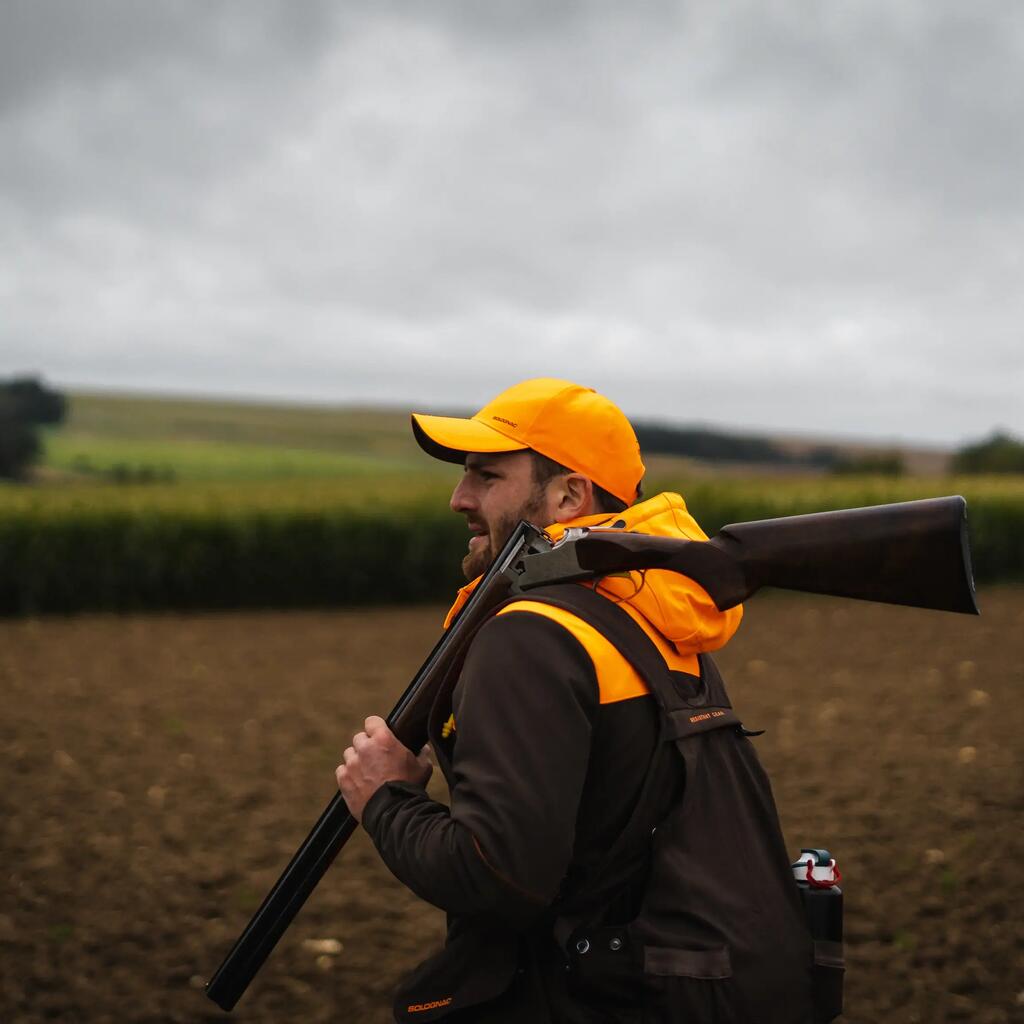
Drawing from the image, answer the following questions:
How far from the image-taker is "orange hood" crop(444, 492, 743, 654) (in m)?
2.07

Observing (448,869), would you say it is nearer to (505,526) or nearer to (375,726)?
(375,726)

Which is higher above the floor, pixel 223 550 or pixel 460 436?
pixel 460 436

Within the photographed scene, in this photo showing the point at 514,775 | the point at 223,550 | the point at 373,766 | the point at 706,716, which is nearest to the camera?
the point at 514,775

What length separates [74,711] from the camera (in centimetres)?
948

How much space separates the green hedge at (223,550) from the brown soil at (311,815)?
9.24 feet

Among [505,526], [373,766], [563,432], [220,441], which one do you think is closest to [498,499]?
[505,526]

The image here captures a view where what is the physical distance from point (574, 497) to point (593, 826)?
2.23 ft

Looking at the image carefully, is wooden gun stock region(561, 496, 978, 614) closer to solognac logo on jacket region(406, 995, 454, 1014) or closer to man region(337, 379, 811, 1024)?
man region(337, 379, 811, 1024)

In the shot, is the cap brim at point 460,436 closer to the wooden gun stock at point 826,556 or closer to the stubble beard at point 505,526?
the stubble beard at point 505,526

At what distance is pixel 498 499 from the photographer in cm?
237

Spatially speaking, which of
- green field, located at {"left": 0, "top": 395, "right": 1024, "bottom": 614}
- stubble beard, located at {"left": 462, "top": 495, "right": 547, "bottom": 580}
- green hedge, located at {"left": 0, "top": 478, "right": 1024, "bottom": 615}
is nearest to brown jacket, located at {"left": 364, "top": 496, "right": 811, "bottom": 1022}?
stubble beard, located at {"left": 462, "top": 495, "right": 547, "bottom": 580}

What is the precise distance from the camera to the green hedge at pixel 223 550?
15477mm

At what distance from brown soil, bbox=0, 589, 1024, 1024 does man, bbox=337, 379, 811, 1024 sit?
2730 mm

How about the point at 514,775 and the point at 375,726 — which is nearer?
the point at 514,775
